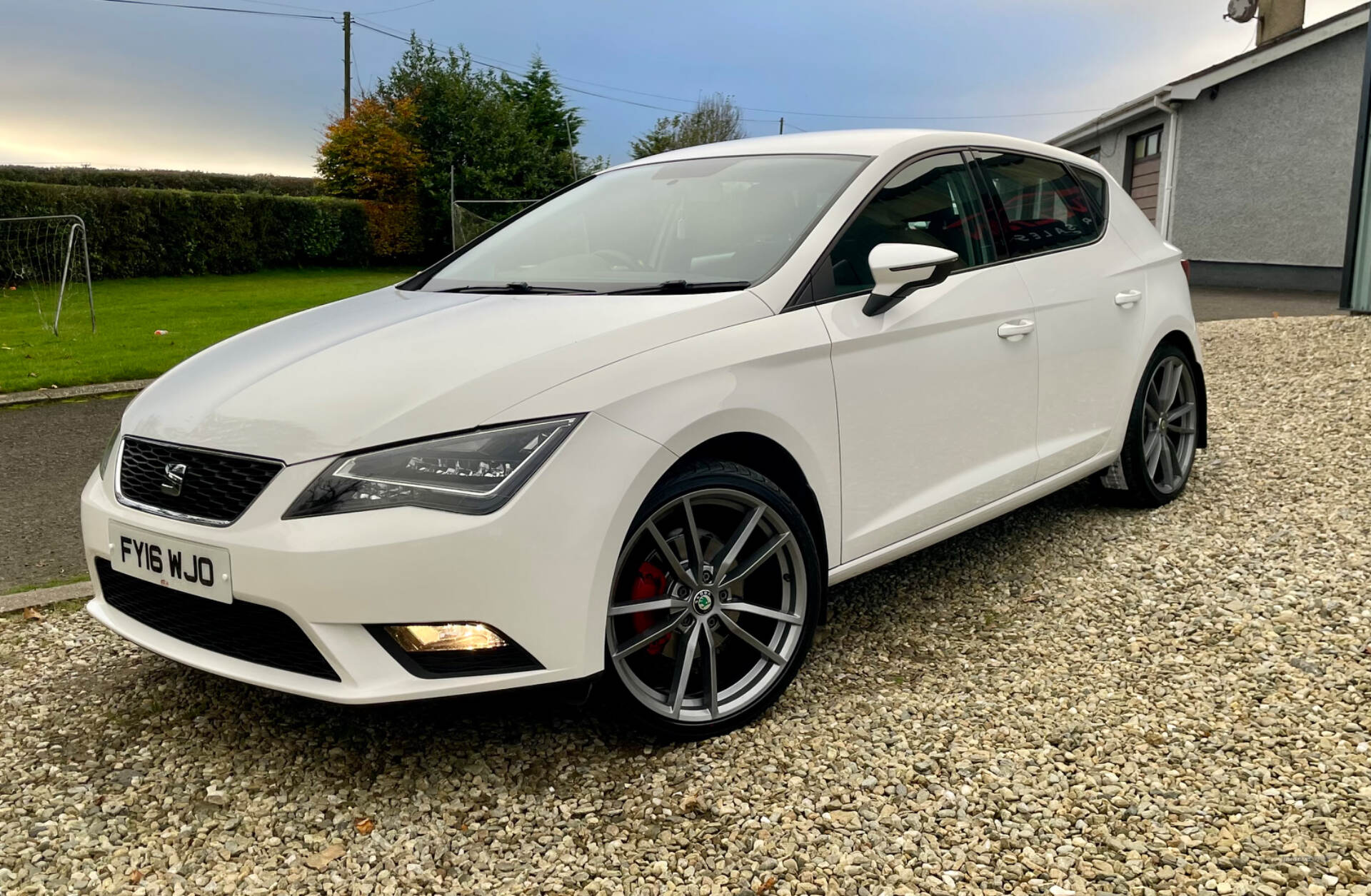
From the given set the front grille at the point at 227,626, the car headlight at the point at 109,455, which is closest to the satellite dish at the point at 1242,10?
the car headlight at the point at 109,455

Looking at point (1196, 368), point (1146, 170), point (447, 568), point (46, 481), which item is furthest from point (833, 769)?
point (1146, 170)

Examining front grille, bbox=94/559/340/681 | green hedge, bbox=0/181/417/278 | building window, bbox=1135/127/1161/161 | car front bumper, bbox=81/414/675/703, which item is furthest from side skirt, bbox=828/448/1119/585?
green hedge, bbox=0/181/417/278

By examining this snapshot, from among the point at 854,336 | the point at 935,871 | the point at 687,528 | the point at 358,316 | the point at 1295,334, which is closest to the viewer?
the point at 935,871

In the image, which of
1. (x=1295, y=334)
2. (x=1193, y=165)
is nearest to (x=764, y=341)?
(x=1295, y=334)

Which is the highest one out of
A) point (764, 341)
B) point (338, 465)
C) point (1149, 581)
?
point (764, 341)

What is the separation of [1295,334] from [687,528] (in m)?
9.00

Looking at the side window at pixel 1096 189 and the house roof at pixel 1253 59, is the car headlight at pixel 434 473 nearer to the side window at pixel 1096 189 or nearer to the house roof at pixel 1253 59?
the side window at pixel 1096 189

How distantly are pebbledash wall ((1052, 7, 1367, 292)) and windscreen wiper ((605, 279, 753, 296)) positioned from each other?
16133mm

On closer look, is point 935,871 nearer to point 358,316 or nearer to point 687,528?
point 687,528

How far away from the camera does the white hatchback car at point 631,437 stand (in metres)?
2.36

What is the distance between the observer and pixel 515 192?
32219 mm

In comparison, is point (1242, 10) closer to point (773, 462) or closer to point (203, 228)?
point (773, 462)

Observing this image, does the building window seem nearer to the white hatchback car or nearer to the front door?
the white hatchback car

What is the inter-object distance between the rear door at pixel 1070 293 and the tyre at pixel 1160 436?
0.76 feet
